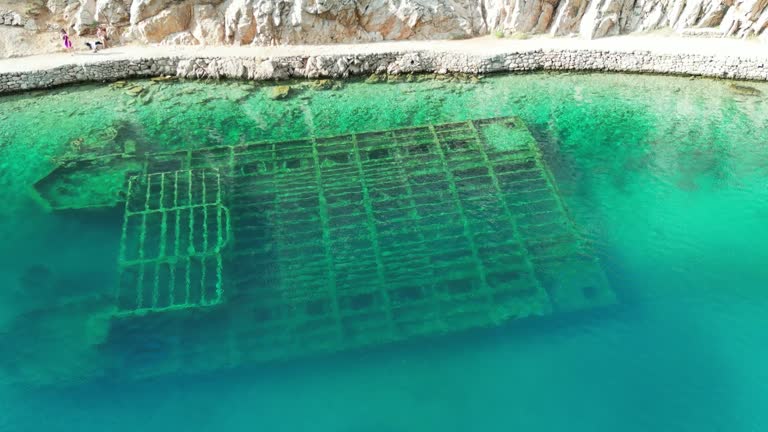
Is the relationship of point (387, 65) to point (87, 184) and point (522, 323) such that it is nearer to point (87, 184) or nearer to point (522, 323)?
point (87, 184)

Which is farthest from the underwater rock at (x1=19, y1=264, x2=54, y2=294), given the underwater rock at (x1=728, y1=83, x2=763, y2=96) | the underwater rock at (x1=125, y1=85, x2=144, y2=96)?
the underwater rock at (x1=728, y1=83, x2=763, y2=96)

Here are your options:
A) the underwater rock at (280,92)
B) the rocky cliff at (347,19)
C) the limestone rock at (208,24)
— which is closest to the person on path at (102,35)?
the rocky cliff at (347,19)

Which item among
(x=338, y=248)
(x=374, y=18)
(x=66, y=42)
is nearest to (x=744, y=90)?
(x=374, y=18)

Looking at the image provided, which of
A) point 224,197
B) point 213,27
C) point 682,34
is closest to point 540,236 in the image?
point 224,197

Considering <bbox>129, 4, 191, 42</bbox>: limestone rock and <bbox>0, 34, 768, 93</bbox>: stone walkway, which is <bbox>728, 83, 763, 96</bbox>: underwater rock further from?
<bbox>129, 4, 191, 42</bbox>: limestone rock

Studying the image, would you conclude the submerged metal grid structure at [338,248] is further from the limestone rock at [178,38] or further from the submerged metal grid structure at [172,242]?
the limestone rock at [178,38]

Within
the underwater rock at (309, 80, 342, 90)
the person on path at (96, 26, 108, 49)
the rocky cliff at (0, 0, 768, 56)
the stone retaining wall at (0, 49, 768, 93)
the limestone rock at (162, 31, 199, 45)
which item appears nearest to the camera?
the stone retaining wall at (0, 49, 768, 93)

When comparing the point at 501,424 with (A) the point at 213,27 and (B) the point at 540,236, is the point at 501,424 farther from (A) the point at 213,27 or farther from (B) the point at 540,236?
(A) the point at 213,27

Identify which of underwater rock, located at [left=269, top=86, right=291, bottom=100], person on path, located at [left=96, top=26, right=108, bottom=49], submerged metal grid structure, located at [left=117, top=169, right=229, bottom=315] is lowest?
underwater rock, located at [left=269, top=86, right=291, bottom=100]
